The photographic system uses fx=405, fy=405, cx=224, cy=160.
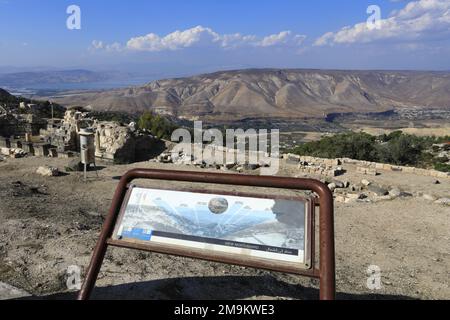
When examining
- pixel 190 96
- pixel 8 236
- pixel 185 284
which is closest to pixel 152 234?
pixel 185 284

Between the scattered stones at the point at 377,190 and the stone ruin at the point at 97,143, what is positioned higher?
the stone ruin at the point at 97,143

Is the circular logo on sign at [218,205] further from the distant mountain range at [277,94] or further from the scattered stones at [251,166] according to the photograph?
the distant mountain range at [277,94]

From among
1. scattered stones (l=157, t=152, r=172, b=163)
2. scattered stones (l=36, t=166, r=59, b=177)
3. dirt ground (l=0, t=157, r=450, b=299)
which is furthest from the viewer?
scattered stones (l=157, t=152, r=172, b=163)

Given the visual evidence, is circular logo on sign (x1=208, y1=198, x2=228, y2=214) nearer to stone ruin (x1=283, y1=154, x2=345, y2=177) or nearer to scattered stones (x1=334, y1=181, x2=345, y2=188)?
scattered stones (x1=334, y1=181, x2=345, y2=188)

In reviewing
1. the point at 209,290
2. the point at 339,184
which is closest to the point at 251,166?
the point at 339,184

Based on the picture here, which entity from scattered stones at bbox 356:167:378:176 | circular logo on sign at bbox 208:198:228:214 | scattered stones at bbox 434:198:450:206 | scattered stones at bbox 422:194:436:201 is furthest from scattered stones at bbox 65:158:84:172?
circular logo on sign at bbox 208:198:228:214

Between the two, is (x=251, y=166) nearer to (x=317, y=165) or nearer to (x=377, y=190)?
(x=317, y=165)

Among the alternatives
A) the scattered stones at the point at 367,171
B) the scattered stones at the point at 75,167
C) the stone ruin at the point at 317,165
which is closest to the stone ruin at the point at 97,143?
the scattered stones at the point at 75,167
